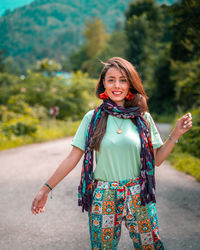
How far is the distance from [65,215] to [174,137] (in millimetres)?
2454

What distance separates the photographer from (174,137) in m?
2.25

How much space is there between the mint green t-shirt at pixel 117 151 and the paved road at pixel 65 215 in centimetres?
142

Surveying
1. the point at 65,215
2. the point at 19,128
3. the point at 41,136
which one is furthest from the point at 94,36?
the point at 65,215

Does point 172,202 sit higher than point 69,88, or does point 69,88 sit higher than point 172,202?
point 69,88

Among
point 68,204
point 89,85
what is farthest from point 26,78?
point 68,204

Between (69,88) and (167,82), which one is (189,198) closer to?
(69,88)

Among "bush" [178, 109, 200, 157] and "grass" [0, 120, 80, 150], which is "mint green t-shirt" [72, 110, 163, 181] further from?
"grass" [0, 120, 80, 150]

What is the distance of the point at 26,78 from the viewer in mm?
21172

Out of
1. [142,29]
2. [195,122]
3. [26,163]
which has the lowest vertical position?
[26,163]

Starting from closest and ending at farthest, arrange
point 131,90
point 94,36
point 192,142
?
1. point 131,90
2. point 192,142
3. point 94,36

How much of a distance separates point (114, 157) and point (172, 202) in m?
2.96

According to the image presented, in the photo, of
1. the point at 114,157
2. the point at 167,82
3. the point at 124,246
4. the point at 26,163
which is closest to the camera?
the point at 114,157

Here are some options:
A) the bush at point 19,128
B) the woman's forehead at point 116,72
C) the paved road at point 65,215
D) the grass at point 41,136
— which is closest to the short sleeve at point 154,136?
the woman's forehead at point 116,72

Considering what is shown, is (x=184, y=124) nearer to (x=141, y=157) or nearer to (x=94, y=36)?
(x=141, y=157)
